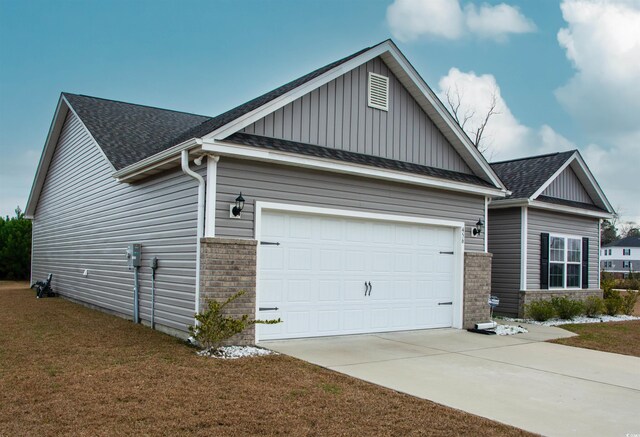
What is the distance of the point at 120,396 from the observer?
5602mm

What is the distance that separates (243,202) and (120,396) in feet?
11.8

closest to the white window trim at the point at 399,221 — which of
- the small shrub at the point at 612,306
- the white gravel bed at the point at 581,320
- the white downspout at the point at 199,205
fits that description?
the white downspout at the point at 199,205

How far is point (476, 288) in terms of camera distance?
11898mm

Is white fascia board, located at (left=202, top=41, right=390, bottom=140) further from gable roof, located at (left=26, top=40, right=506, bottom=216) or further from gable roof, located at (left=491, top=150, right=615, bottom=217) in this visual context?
gable roof, located at (left=491, top=150, right=615, bottom=217)

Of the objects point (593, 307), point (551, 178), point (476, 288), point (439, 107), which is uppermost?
point (439, 107)

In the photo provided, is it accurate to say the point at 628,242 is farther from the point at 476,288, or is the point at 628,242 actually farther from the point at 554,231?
the point at 476,288

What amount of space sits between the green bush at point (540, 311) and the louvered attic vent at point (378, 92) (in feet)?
22.0

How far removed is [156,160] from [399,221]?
4.68 metres

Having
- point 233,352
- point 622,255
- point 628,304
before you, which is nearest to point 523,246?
point 628,304

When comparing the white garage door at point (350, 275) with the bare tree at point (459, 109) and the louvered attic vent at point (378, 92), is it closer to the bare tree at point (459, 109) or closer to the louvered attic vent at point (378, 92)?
the louvered attic vent at point (378, 92)

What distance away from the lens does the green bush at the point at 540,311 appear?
13688 mm

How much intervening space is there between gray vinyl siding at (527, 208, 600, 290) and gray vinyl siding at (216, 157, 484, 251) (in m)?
3.32

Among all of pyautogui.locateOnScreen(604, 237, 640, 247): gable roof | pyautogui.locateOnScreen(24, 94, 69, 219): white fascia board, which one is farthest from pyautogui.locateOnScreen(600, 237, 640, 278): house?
pyautogui.locateOnScreen(24, 94, 69, 219): white fascia board

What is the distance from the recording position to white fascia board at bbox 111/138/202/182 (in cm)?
814
